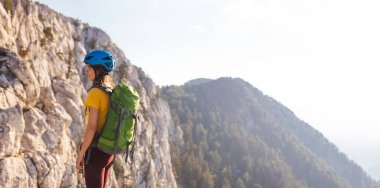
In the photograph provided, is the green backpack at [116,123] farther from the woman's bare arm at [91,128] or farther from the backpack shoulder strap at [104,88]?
the woman's bare arm at [91,128]

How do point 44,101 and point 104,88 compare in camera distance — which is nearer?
point 104,88

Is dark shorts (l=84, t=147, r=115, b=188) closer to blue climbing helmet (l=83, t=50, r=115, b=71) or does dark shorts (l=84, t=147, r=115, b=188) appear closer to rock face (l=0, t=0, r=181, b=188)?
blue climbing helmet (l=83, t=50, r=115, b=71)

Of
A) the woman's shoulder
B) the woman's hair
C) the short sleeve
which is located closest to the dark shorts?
the short sleeve

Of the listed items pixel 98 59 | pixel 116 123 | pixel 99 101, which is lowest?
pixel 116 123

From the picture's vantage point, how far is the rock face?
89.7 feet

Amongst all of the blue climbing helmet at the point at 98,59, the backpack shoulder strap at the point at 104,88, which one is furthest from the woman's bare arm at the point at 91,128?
the blue climbing helmet at the point at 98,59

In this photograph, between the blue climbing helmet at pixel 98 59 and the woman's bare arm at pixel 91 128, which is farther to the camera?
the blue climbing helmet at pixel 98 59

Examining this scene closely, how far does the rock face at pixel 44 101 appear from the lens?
2734 centimetres

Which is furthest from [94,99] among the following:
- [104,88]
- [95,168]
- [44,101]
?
[44,101]

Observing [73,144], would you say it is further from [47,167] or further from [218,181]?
[218,181]

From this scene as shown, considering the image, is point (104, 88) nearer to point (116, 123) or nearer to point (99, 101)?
point (99, 101)

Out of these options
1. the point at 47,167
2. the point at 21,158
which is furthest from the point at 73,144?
the point at 21,158

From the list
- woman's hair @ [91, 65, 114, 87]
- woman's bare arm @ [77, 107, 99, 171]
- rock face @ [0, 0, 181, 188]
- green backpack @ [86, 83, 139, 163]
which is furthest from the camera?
rock face @ [0, 0, 181, 188]

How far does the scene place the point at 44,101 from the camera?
3831 cm
